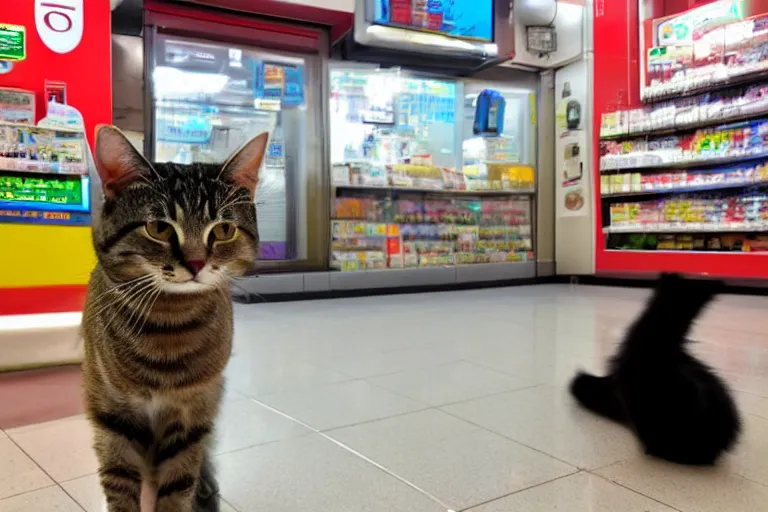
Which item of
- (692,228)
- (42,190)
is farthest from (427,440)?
(692,228)

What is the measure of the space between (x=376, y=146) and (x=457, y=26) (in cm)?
121

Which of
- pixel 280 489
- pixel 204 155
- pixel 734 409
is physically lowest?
pixel 280 489

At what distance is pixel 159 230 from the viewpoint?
0.83 m

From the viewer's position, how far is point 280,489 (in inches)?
45.5

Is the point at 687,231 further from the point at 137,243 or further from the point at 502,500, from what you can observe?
the point at 137,243

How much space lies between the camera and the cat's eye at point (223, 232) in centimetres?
87

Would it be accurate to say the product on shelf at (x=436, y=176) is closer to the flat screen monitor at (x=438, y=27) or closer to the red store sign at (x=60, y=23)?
the flat screen monitor at (x=438, y=27)

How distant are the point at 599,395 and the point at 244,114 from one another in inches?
146

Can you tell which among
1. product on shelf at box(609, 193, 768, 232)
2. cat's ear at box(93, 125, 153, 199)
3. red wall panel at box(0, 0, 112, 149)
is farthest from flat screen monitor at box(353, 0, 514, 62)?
cat's ear at box(93, 125, 153, 199)

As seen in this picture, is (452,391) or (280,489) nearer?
(280,489)

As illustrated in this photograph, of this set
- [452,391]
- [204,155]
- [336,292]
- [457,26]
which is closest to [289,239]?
[336,292]

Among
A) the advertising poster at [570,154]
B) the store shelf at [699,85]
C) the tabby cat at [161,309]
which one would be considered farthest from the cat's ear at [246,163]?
the advertising poster at [570,154]

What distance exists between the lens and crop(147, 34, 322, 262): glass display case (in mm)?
4148

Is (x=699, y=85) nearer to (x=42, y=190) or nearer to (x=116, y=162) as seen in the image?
(x=42, y=190)
